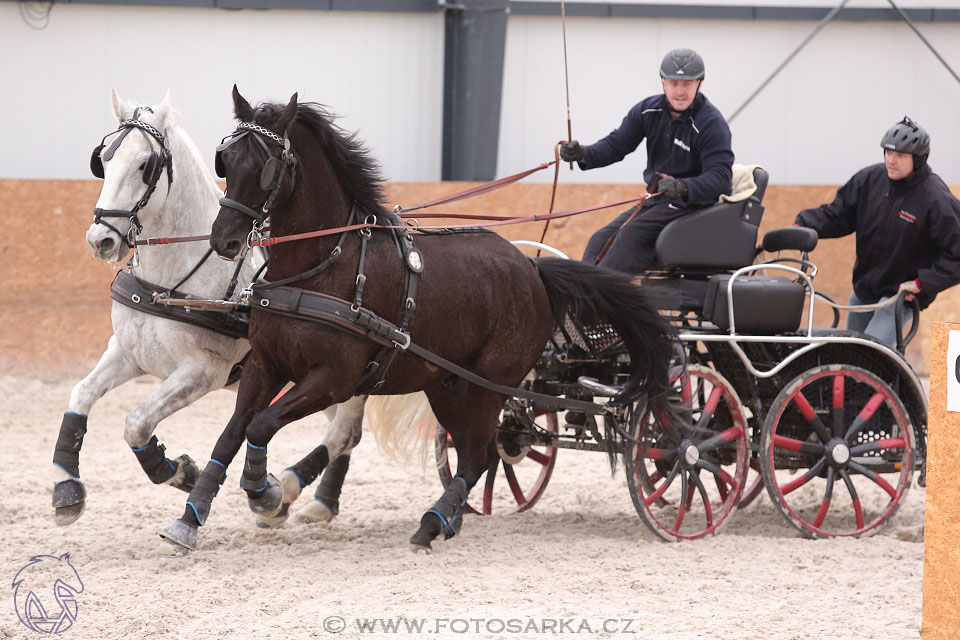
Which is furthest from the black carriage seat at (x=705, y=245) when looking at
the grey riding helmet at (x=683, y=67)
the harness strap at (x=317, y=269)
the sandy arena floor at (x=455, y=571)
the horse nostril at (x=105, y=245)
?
the horse nostril at (x=105, y=245)

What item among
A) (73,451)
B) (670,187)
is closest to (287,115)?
(73,451)

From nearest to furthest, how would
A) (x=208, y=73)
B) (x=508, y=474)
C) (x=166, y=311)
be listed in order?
(x=166, y=311)
(x=508, y=474)
(x=208, y=73)

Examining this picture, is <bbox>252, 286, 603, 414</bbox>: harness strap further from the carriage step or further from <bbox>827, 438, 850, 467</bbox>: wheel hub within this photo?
<bbox>827, 438, 850, 467</bbox>: wheel hub

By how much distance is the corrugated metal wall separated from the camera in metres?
8.70

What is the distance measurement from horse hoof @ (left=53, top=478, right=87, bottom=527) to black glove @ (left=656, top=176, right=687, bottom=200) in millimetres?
2713

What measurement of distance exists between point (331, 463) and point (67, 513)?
4.17ft

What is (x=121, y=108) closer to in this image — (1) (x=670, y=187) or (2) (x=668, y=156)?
(1) (x=670, y=187)

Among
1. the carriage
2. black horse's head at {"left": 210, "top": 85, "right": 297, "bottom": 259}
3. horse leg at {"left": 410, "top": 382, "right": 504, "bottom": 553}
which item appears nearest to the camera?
black horse's head at {"left": 210, "top": 85, "right": 297, "bottom": 259}

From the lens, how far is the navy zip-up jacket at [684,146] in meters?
4.88

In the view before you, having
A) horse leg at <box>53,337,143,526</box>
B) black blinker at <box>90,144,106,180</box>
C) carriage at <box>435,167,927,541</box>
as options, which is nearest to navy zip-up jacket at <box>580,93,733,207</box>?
carriage at <box>435,167,927,541</box>

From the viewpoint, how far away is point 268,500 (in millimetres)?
4285

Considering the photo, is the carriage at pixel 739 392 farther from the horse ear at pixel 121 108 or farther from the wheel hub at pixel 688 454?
the horse ear at pixel 121 108

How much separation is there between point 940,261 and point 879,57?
564cm

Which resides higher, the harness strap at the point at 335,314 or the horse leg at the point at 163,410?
the harness strap at the point at 335,314
